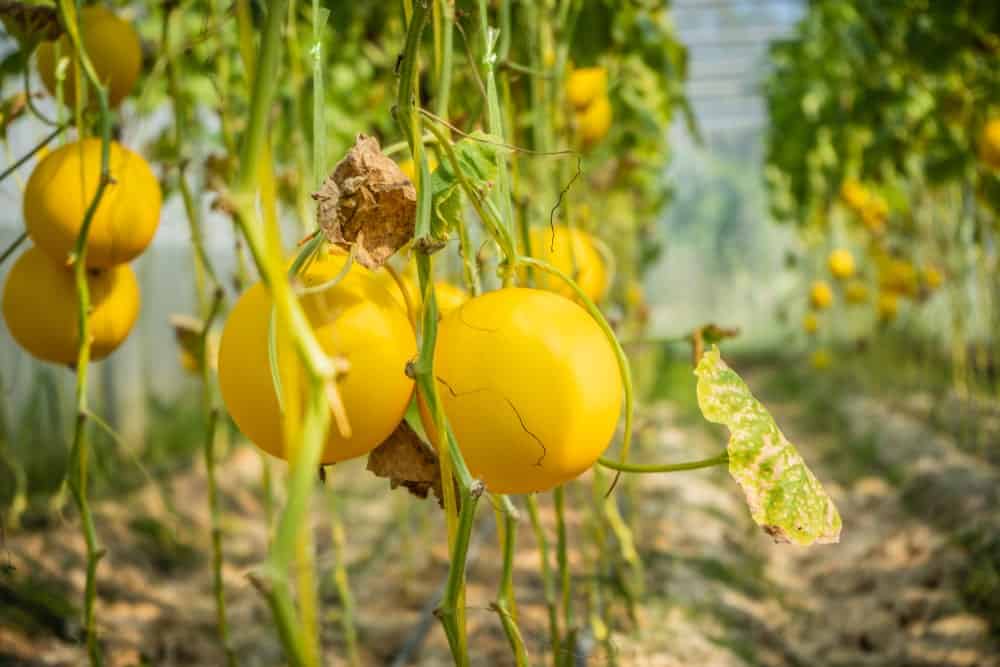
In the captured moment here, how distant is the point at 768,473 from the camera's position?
1.67 ft

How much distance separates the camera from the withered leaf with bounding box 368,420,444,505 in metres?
0.51

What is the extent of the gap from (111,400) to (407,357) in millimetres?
4124

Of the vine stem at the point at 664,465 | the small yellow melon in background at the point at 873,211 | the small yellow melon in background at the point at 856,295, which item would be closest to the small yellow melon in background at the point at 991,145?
the vine stem at the point at 664,465

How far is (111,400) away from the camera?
413cm

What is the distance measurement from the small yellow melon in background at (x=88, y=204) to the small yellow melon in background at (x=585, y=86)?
0.71m

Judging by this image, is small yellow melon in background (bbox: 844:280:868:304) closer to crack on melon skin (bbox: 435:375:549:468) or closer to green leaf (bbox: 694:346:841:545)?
green leaf (bbox: 694:346:841:545)

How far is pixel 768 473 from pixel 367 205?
29cm

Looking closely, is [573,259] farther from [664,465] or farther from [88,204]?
[88,204]

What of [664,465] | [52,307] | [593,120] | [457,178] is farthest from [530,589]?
[457,178]

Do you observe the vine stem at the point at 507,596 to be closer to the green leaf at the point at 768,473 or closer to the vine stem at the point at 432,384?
the vine stem at the point at 432,384

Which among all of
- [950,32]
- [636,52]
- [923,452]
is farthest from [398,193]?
[923,452]

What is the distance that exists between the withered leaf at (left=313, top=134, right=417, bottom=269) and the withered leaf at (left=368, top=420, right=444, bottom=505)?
0.12 metres

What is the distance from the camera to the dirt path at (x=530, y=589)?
156 cm

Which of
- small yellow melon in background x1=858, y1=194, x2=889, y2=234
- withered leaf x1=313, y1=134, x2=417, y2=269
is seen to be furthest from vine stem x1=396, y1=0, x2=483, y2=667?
small yellow melon in background x1=858, y1=194, x2=889, y2=234
